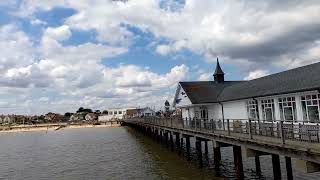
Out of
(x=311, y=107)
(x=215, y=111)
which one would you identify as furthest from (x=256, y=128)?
(x=215, y=111)

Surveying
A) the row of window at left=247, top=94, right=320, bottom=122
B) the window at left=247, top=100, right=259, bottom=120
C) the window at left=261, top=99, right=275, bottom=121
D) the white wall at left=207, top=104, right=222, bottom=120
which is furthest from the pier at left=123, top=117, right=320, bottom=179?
the white wall at left=207, top=104, right=222, bottom=120

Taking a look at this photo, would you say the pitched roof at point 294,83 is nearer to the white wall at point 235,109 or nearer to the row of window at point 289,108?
the row of window at point 289,108

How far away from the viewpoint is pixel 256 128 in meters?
21.3

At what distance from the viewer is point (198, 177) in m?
25.4

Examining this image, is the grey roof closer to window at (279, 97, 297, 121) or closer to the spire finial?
window at (279, 97, 297, 121)

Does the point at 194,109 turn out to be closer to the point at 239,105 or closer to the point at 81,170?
the point at 239,105

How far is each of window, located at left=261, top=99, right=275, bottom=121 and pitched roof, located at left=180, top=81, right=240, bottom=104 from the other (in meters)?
11.1

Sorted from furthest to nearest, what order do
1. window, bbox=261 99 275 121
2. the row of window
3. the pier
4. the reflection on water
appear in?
the reflection on water → window, bbox=261 99 275 121 → the row of window → the pier

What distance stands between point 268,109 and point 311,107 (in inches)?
199

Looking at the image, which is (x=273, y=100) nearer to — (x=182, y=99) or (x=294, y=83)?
(x=294, y=83)

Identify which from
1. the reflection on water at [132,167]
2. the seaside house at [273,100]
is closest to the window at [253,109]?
the seaside house at [273,100]

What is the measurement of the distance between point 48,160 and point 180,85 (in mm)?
15816

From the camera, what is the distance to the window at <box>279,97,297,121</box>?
22.5 metres

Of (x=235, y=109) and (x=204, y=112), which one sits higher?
(x=204, y=112)
